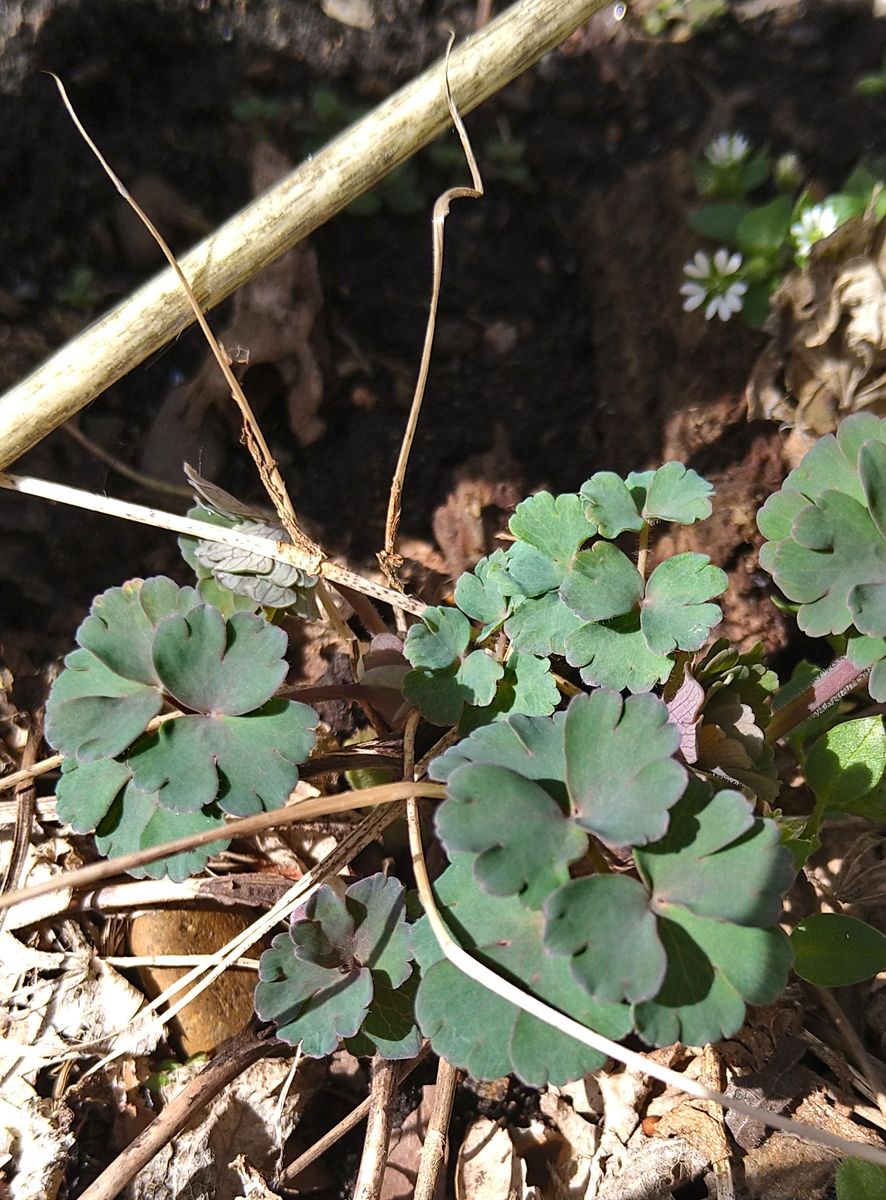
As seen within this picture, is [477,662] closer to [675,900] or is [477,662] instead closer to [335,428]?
[675,900]

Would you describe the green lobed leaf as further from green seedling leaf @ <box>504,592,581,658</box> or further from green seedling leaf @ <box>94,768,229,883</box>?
green seedling leaf @ <box>94,768,229,883</box>

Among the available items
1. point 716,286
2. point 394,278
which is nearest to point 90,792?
point 394,278

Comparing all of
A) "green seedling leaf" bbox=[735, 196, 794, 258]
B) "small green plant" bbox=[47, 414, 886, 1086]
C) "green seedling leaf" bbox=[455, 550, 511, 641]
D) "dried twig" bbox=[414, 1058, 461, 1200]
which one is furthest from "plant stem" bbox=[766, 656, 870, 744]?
"green seedling leaf" bbox=[735, 196, 794, 258]

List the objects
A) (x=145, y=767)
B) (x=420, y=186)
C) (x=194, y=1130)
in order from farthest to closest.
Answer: (x=420, y=186), (x=194, y=1130), (x=145, y=767)

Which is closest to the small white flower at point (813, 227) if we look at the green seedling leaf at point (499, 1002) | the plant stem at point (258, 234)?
the plant stem at point (258, 234)

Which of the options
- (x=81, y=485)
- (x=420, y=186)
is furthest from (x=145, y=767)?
(x=420, y=186)
